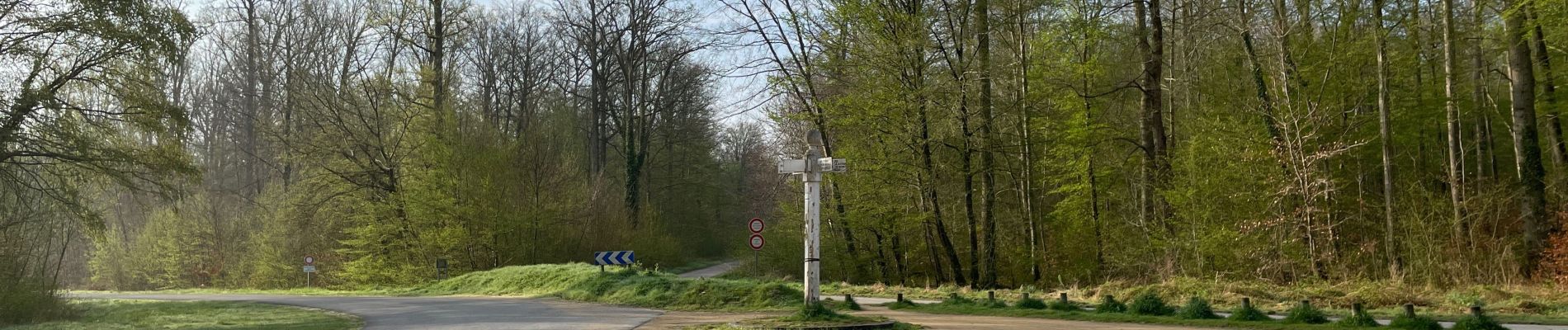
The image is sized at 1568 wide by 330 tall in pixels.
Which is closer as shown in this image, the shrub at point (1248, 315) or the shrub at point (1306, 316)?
the shrub at point (1306, 316)

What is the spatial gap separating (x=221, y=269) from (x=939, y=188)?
32305mm

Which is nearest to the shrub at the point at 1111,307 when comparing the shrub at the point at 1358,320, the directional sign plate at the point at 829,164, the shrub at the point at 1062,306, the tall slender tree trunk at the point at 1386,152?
the shrub at the point at 1062,306

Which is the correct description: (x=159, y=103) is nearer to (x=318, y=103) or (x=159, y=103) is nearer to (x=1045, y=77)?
(x=318, y=103)

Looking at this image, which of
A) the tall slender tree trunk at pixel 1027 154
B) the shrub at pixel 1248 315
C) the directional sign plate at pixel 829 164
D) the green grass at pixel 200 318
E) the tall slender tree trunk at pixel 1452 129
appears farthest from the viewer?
the tall slender tree trunk at pixel 1027 154

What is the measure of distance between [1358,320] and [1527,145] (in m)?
11.9

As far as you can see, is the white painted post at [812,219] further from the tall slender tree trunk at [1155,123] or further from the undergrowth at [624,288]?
the tall slender tree trunk at [1155,123]

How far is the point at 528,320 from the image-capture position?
54.0 ft

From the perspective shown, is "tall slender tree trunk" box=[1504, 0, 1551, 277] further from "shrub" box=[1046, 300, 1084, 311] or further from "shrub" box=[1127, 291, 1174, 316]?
"shrub" box=[1127, 291, 1174, 316]

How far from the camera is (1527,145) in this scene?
2142 cm

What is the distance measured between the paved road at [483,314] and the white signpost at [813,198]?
10.6ft

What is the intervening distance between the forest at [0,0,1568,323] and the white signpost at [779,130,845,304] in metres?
10.8

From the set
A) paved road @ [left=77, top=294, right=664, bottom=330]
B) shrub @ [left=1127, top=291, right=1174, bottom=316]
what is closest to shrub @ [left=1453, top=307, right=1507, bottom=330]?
shrub @ [left=1127, top=291, right=1174, bottom=316]

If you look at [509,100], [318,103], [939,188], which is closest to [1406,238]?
[939,188]

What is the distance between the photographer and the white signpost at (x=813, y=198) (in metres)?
13.1
